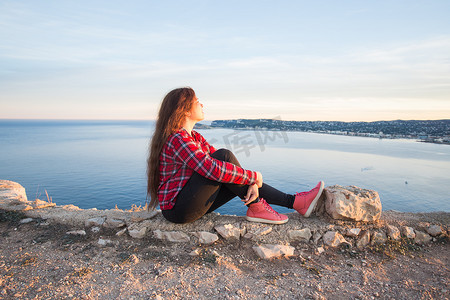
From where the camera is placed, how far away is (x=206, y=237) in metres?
3.37

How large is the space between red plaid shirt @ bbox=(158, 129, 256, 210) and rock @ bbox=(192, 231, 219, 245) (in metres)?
0.55

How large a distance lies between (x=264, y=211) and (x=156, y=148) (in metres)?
1.60

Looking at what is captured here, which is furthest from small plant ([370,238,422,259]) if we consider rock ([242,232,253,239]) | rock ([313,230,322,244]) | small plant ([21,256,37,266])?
small plant ([21,256,37,266])

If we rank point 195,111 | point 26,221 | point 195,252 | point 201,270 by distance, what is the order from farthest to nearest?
point 26,221, point 195,111, point 195,252, point 201,270

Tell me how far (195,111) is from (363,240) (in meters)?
2.70

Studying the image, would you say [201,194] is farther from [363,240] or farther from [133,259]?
[363,240]

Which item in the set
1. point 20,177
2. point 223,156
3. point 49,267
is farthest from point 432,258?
point 20,177

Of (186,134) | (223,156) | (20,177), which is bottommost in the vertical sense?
(20,177)

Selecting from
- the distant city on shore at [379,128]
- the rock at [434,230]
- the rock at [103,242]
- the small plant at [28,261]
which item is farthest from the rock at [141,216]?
the distant city on shore at [379,128]

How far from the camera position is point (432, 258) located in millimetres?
3252

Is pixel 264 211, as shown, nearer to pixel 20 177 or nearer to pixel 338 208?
pixel 338 208

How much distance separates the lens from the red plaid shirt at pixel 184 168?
2.89 m

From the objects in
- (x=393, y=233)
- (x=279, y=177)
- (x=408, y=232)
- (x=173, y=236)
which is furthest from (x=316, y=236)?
(x=279, y=177)

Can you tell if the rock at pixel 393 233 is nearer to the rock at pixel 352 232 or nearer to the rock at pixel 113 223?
the rock at pixel 352 232
